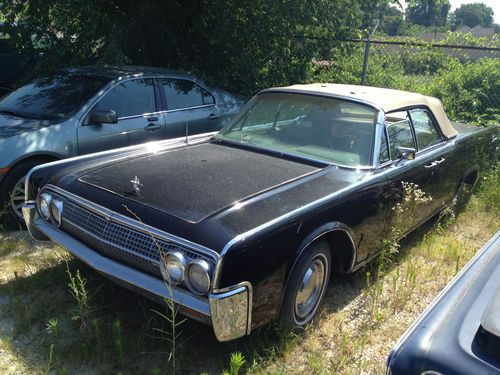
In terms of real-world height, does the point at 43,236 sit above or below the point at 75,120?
below

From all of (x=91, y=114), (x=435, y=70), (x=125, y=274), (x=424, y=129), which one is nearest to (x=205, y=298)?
(x=125, y=274)

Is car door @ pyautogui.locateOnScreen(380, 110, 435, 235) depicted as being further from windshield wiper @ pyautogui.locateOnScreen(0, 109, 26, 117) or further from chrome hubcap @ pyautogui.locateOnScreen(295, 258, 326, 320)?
windshield wiper @ pyautogui.locateOnScreen(0, 109, 26, 117)

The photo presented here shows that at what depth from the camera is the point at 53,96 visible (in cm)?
523

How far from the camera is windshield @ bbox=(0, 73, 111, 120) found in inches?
197

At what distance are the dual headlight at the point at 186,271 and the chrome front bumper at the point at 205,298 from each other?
54 mm

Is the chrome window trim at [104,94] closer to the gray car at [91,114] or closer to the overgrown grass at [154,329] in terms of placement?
the gray car at [91,114]

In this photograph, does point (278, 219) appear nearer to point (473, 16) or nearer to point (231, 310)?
point (231, 310)

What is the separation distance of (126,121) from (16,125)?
3.69 feet

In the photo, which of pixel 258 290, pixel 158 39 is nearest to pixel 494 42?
pixel 158 39

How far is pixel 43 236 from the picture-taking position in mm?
3518

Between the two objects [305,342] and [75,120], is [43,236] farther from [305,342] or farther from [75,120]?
[305,342]

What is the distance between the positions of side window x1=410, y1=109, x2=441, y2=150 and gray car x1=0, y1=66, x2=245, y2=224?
2133mm

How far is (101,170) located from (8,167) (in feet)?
4.67

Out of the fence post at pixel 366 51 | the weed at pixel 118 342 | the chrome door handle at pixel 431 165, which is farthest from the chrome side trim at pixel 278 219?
the fence post at pixel 366 51
